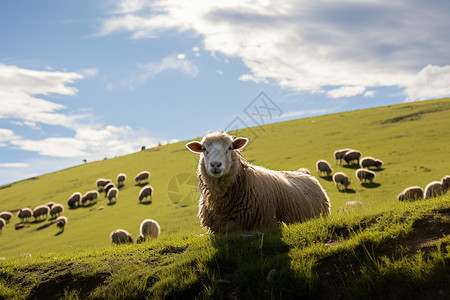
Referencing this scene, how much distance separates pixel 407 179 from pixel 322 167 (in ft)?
22.5

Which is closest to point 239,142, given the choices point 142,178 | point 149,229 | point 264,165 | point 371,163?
point 149,229

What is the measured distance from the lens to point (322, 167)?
28.7 meters

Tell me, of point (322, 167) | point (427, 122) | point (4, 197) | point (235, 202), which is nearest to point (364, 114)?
point (427, 122)

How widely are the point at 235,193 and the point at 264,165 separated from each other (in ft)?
101

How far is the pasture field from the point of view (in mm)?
23827

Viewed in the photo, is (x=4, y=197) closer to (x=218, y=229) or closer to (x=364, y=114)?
(x=218, y=229)

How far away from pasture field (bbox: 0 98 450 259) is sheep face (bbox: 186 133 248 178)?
2065 millimetres

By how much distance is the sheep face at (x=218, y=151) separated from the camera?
597 centimetres

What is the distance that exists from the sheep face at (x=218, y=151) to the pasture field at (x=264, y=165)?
2065 mm

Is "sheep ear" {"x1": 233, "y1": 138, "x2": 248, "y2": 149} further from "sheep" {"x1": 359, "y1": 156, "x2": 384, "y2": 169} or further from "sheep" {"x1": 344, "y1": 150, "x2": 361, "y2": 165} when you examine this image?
"sheep" {"x1": 344, "y1": 150, "x2": 361, "y2": 165}

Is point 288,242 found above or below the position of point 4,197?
below

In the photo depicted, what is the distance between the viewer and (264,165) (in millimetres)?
36906

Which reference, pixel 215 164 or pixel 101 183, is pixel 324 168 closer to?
pixel 215 164

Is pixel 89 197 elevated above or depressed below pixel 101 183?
below
